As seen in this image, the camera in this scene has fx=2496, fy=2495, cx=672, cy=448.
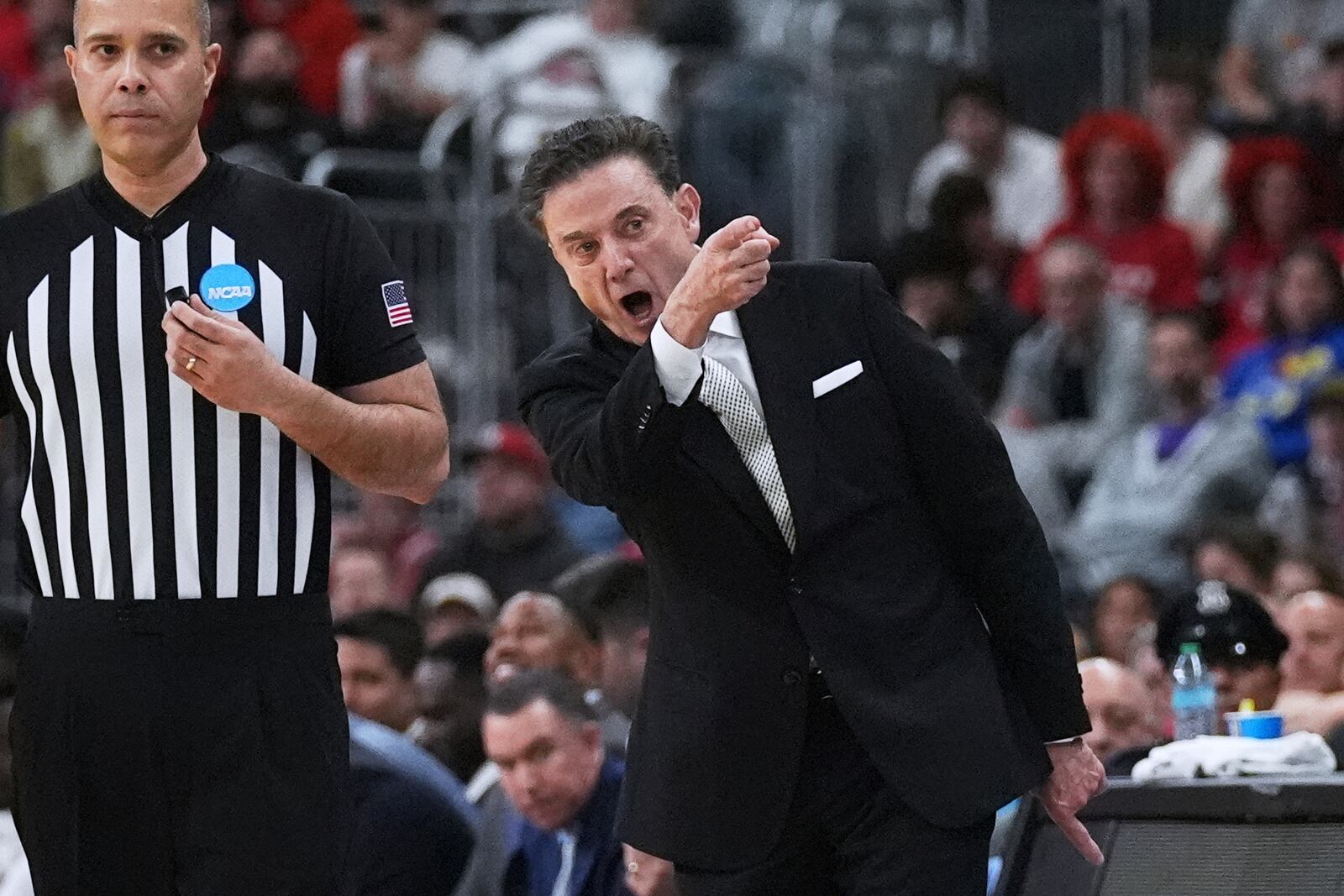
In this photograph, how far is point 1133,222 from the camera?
437 inches

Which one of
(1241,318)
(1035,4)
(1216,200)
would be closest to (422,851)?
(1241,318)

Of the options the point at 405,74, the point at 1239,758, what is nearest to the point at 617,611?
the point at 1239,758

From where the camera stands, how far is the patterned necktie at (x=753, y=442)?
3.87 meters

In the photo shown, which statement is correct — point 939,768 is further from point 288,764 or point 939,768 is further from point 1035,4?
point 1035,4

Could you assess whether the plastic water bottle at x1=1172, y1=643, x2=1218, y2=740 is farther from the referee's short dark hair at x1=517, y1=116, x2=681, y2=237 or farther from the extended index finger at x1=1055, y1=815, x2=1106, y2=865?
the referee's short dark hair at x1=517, y1=116, x2=681, y2=237

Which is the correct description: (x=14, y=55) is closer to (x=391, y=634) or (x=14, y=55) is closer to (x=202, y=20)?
(x=391, y=634)

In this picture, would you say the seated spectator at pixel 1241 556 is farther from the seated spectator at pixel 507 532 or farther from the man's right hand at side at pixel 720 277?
the man's right hand at side at pixel 720 277

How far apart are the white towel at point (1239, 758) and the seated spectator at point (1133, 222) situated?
19.6ft

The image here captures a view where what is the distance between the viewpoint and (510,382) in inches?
474

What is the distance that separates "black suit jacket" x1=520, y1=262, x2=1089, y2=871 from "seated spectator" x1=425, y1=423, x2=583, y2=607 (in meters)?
6.52

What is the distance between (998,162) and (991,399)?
196 cm

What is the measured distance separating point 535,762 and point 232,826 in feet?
10.2

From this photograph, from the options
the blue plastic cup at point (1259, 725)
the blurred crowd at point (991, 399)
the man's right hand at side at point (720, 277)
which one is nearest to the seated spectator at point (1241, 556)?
the blurred crowd at point (991, 399)

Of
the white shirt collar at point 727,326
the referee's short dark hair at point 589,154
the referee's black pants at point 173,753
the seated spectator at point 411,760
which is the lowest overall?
the seated spectator at point 411,760
